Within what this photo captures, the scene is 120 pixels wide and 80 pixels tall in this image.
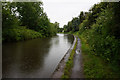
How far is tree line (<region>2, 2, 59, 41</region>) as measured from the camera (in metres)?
12.0

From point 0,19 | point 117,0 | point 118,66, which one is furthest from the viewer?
point 0,19

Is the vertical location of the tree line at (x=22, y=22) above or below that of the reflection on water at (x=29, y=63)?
above

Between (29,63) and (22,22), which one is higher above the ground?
(22,22)

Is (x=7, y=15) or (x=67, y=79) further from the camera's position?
(x=7, y=15)

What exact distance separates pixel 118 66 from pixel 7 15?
1314cm

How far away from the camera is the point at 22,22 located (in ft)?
75.6

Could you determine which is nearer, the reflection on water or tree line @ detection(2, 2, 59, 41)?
the reflection on water

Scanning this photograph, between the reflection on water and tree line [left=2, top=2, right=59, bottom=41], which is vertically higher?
tree line [left=2, top=2, right=59, bottom=41]

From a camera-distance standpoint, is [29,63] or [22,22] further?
[22,22]

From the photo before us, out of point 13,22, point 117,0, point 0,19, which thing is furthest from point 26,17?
point 117,0

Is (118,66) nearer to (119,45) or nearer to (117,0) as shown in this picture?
(119,45)

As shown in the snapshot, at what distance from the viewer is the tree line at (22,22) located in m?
12.0

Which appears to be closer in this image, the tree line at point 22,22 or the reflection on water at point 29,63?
the reflection on water at point 29,63

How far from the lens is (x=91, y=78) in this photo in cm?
287
